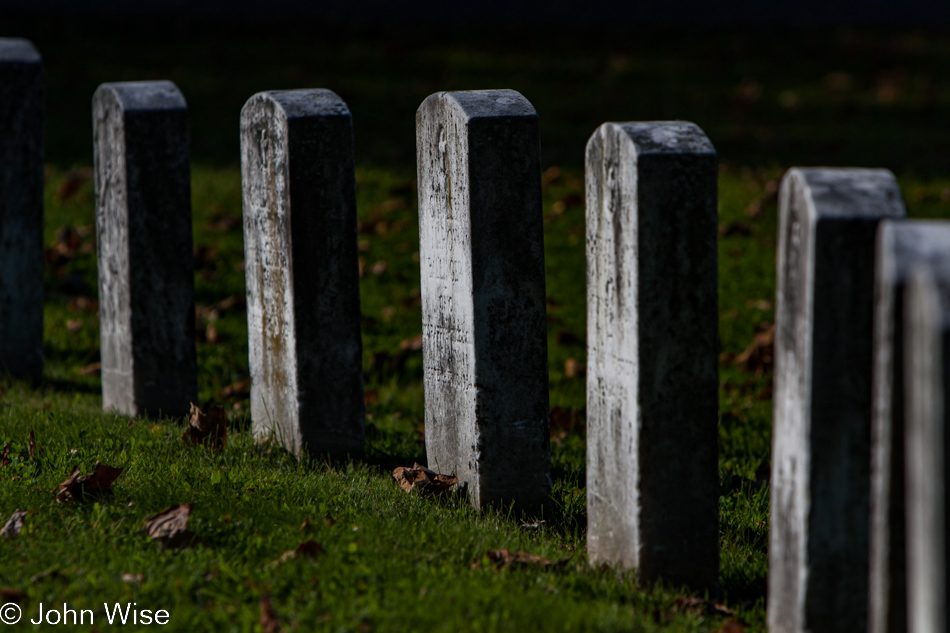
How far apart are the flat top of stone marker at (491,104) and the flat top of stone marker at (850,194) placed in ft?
3.42

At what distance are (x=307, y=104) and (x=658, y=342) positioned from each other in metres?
1.64

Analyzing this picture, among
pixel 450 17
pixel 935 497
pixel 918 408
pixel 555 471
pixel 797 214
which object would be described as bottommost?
pixel 555 471

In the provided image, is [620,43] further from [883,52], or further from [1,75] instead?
[1,75]

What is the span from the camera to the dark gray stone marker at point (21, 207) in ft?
14.8

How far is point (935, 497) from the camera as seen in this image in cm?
169

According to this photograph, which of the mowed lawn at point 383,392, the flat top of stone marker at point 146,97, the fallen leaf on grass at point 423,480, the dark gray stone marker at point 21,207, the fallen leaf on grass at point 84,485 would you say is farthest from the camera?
the dark gray stone marker at point 21,207

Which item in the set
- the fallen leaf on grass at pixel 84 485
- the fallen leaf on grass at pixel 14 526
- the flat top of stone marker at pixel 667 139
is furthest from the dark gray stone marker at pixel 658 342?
the fallen leaf on grass at pixel 14 526

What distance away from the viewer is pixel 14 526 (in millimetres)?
2811

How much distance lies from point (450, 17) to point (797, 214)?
1695cm

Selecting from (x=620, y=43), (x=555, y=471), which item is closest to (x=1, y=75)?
(x=555, y=471)

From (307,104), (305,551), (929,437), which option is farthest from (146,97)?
(929,437)

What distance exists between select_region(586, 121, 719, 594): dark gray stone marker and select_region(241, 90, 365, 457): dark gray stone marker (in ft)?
3.68

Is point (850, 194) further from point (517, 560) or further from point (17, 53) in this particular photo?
point (17, 53)

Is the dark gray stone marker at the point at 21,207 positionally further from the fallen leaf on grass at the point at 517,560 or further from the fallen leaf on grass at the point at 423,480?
the fallen leaf on grass at the point at 517,560
